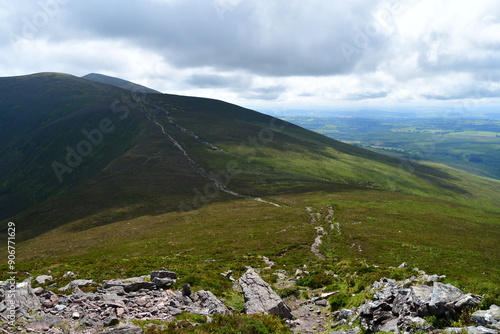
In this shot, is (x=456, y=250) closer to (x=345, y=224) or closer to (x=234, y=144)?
(x=345, y=224)

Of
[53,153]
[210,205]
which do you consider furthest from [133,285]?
[53,153]

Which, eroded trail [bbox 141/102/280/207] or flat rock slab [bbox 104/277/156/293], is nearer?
flat rock slab [bbox 104/277/156/293]

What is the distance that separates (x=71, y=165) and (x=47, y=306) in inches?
5926

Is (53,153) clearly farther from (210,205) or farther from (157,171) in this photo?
(210,205)

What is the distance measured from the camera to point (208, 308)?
1766 cm

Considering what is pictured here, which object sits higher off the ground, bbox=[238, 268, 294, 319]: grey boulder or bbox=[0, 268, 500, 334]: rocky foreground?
bbox=[0, 268, 500, 334]: rocky foreground

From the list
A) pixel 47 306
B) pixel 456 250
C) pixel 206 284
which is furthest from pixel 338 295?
pixel 456 250

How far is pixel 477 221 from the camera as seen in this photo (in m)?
68.5

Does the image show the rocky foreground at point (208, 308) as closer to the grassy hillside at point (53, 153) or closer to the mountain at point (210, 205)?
the mountain at point (210, 205)

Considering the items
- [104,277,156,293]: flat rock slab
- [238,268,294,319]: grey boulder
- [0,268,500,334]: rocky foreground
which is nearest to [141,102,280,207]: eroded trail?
[238,268,294,319]: grey boulder

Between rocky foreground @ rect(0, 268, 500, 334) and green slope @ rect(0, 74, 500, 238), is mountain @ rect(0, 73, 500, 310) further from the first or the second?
rocky foreground @ rect(0, 268, 500, 334)

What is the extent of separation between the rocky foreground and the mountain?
15.1 ft

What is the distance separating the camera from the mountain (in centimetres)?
3975

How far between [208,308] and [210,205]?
61029mm
